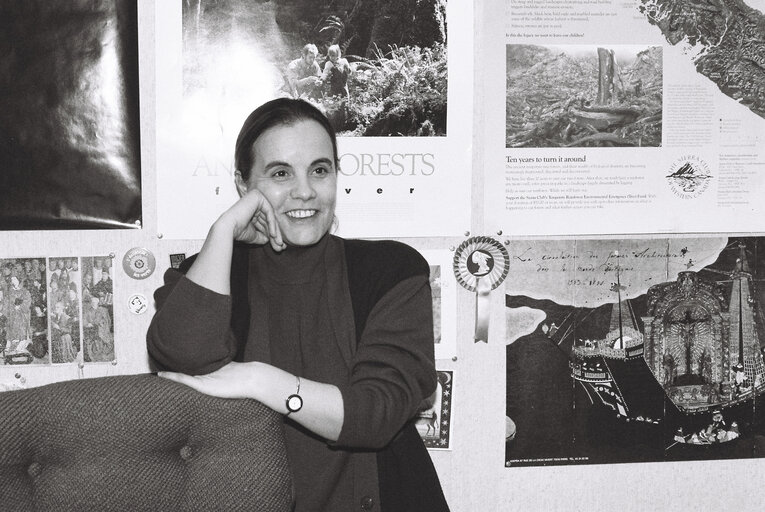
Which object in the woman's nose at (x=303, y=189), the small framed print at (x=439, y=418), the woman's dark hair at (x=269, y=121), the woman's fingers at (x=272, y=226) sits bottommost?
the small framed print at (x=439, y=418)

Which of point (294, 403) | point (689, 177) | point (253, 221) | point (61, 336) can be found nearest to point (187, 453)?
point (294, 403)

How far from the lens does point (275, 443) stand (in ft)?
3.24

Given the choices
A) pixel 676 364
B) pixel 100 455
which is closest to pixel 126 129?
pixel 100 455

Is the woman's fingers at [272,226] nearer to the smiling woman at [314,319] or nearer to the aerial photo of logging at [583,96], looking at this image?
the smiling woman at [314,319]

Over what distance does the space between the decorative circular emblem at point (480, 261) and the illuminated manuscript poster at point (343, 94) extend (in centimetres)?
8

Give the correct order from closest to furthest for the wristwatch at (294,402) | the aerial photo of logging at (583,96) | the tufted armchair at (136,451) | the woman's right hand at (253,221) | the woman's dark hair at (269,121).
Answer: the tufted armchair at (136,451) < the wristwatch at (294,402) < the woman's right hand at (253,221) < the woman's dark hair at (269,121) < the aerial photo of logging at (583,96)

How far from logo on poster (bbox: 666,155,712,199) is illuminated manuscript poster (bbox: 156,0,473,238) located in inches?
18.7

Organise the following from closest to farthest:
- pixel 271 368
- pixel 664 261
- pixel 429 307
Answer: pixel 271 368 < pixel 429 307 < pixel 664 261

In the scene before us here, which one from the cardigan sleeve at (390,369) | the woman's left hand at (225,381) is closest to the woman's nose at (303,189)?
the cardigan sleeve at (390,369)

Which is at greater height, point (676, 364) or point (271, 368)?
point (271, 368)

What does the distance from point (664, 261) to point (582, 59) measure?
496mm

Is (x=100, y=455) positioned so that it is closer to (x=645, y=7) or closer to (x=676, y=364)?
(x=676, y=364)

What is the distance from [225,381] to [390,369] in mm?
308

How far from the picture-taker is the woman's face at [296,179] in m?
1.35
